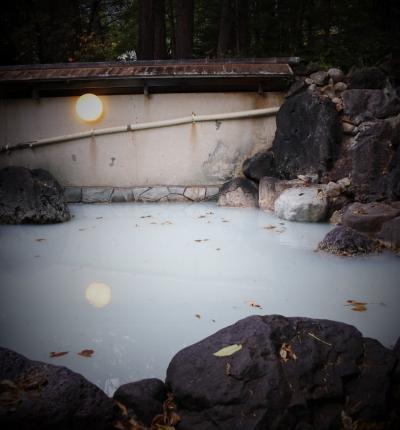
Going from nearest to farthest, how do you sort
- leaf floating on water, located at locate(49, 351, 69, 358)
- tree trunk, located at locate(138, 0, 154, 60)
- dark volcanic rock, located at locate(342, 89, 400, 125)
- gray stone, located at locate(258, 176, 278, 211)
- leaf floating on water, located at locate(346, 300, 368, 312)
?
leaf floating on water, located at locate(49, 351, 69, 358) < leaf floating on water, located at locate(346, 300, 368, 312) < dark volcanic rock, located at locate(342, 89, 400, 125) < gray stone, located at locate(258, 176, 278, 211) < tree trunk, located at locate(138, 0, 154, 60)

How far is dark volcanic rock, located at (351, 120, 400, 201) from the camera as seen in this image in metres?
7.40

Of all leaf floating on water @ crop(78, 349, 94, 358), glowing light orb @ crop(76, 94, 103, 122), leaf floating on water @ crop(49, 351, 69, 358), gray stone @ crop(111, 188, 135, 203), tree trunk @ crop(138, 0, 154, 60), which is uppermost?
tree trunk @ crop(138, 0, 154, 60)

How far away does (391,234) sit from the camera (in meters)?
5.87

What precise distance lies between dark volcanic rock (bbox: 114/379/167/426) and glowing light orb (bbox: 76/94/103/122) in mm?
8748

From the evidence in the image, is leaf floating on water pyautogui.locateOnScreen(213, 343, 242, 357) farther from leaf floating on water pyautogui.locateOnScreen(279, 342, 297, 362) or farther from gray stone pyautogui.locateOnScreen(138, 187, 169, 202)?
gray stone pyautogui.locateOnScreen(138, 187, 169, 202)

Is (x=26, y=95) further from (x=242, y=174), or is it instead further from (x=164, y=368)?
(x=164, y=368)

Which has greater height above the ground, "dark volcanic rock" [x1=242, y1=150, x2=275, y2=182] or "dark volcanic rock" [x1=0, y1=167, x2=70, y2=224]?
"dark volcanic rock" [x1=242, y1=150, x2=275, y2=182]

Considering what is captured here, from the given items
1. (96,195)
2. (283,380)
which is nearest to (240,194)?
(96,195)

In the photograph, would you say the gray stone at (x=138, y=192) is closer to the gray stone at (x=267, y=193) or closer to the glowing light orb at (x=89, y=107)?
the glowing light orb at (x=89, y=107)

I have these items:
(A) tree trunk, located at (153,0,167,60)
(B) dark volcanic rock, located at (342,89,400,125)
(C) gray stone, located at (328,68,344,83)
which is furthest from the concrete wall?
(A) tree trunk, located at (153,0,167,60)

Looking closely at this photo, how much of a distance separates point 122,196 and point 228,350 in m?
7.81

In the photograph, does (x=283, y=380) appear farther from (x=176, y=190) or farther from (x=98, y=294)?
(x=176, y=190)

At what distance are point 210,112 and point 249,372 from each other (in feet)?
27.5

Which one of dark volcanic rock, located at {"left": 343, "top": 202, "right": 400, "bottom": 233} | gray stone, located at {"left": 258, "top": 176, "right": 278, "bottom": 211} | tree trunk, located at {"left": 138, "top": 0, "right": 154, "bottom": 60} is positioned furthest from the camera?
tree trunk, located at {"left": 138, "top": 0, "right": 154, "bottom": 60}
